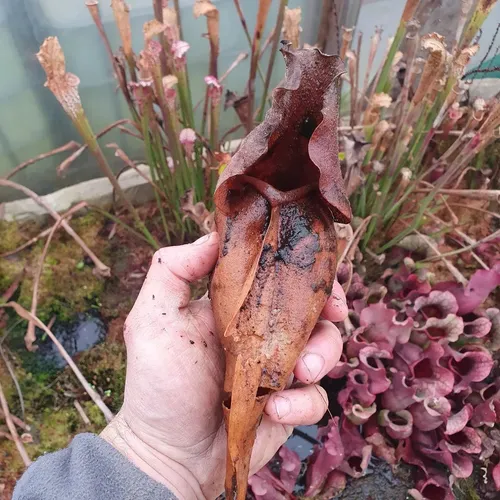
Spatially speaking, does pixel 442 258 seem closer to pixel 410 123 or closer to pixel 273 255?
pixel 410 123

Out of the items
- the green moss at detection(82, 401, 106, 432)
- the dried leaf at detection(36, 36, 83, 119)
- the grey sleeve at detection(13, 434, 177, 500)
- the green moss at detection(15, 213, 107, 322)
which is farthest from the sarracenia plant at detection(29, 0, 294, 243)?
the grey sleeve at detection(13, 434, 177, 500)

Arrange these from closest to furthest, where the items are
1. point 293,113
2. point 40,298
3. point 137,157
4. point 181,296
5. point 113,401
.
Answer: point 293,113 < point 181,296 < point 113,401 < point 40,298 < point 137,157

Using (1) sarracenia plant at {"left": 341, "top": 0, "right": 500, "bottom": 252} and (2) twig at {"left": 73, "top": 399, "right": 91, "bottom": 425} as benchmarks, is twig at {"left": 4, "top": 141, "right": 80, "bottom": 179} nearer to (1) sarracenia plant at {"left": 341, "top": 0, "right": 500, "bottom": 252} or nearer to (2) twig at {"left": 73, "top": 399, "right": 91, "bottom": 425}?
(2) twig at {"left": 73, "top": 399, "right": 91, "bottom": 425}

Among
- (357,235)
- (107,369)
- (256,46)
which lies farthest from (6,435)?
(256,46)

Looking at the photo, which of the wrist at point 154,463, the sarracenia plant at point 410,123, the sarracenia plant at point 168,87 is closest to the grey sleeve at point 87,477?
the wrist at point 154,463

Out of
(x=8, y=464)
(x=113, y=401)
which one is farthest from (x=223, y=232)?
(x=8, y=464)

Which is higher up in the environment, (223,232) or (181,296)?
(223,232)

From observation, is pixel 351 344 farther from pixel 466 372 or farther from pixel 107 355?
pixel 107 355
